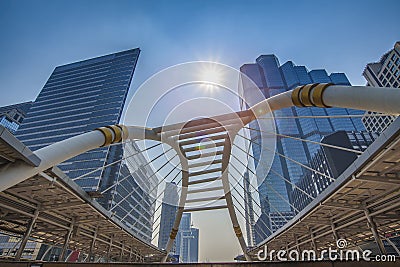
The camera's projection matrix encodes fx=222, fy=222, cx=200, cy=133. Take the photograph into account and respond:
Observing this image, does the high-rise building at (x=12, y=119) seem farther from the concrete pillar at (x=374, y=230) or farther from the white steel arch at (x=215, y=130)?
the concrete pillar at (x=374, y=230)

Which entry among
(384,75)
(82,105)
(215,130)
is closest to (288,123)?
(384,75)

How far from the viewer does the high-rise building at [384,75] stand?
231 feet

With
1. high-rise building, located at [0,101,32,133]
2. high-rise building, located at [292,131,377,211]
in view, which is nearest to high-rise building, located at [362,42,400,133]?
high-rise building, located at [292,131,377,211]

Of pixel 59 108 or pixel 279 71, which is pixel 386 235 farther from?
pixel 279 71

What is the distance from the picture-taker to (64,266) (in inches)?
220

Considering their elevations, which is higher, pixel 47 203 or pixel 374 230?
pixel 47 203

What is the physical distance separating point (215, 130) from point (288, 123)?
148773 mm

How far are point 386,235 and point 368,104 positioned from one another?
16.7 meters

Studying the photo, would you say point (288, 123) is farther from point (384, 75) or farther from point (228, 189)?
point (228, 189)

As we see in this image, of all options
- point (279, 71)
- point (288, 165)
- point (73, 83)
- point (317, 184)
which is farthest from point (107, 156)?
point (279, 71)

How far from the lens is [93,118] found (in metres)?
98.9

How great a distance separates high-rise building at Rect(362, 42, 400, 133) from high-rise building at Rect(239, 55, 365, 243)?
2542 centimetres

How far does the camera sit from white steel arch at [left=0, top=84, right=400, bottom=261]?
21.8ft

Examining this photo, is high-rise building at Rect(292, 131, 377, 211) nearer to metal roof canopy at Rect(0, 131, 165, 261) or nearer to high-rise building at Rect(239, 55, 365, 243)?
high-rise building at Rect(239, 55, 365, 243)
